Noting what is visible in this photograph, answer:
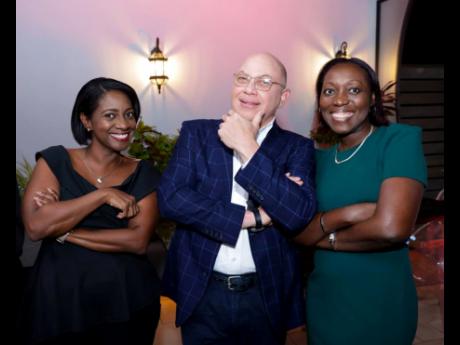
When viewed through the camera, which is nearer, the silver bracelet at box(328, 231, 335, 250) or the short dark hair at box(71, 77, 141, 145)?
the silver bracelet at box(328, 231, 335, 250)

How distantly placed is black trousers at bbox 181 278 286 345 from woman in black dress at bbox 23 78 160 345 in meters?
0.23

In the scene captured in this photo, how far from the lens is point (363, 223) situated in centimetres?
152

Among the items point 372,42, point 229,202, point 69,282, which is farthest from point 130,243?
point 372,42

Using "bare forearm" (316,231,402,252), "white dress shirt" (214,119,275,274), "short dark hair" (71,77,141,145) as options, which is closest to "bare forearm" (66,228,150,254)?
"white dress shirt" (214,119,275,274)

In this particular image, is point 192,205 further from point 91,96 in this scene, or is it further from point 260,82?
point 91,96

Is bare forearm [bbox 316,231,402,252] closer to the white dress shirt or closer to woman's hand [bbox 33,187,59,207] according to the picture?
the white dress shirt

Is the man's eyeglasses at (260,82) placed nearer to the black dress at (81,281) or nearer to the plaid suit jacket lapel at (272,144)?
the plaid suit jacket lapel at (272,144)

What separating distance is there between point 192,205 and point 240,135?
1.02ft

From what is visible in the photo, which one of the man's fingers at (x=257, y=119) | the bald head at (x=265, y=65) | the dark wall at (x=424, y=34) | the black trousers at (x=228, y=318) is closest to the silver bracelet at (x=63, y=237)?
the black trousers at (x=228, y=318)

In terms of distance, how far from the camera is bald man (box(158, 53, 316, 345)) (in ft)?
5.08

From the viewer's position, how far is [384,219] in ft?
4.87

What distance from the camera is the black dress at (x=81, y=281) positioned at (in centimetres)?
164

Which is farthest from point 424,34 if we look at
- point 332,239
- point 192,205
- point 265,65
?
point 192,205

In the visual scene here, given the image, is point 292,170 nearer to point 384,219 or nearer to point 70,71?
point 384,219
